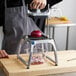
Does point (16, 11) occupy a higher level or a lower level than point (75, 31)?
higher

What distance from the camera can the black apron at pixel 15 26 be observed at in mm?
1529

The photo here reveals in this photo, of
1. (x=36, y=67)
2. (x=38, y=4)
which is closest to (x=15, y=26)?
(x=38, y=4)

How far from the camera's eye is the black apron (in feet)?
5.02

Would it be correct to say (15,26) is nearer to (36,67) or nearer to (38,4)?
(38,4)

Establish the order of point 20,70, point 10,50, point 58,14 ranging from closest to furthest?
point 20,70 < point 10,50 < point 58,14

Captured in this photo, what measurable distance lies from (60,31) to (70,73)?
252 cm

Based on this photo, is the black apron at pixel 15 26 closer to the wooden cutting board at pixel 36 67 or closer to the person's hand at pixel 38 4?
the person's hand at pixel 38 4

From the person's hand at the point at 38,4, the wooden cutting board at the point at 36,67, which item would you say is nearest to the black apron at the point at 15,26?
the person's hand at the point at 38,4

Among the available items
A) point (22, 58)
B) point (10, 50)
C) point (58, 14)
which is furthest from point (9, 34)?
point (58, 14)

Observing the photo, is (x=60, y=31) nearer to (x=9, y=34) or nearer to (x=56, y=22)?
(x=56, y=22)

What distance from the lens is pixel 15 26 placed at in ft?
5.06

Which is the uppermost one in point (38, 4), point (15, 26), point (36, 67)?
point (38, 4)

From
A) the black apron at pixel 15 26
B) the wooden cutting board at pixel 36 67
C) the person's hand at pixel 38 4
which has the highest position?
the person's hand at pixel 38 4

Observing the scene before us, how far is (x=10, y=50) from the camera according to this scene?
1521 mm
